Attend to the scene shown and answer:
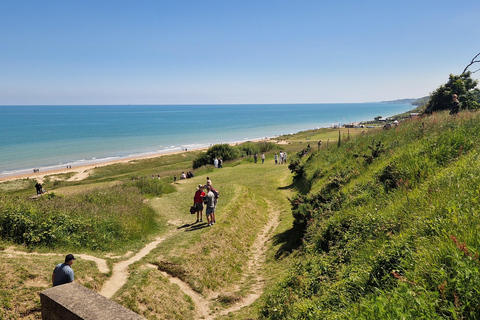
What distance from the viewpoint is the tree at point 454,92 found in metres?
23.2

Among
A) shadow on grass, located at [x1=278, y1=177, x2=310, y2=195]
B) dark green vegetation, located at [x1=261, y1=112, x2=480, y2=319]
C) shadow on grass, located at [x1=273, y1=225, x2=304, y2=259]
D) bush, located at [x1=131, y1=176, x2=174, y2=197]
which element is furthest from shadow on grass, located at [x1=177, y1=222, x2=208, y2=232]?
shadow on grass, located at [x1=278, y1=177, x2=310, y2=195]

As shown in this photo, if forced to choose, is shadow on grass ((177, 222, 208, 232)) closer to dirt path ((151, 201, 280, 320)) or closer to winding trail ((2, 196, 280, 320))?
winding trail ((2, 196, 280, 320))

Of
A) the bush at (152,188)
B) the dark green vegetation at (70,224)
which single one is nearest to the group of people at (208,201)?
the dark green vegetation at (70,224)

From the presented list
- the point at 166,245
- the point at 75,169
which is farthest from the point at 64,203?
the point at 75,169

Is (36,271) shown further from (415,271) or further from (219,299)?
(415,271)

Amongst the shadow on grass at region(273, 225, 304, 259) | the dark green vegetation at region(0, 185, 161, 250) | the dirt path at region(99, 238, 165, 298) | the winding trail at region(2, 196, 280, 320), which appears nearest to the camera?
the dirt path at region(99, 238, 165, 298)

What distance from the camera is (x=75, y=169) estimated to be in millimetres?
62188

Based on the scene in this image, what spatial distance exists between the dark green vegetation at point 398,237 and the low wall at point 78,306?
4139mm

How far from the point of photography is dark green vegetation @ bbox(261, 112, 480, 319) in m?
4.38

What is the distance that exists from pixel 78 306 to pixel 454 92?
1175 inches

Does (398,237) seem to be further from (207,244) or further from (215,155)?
(215,155)

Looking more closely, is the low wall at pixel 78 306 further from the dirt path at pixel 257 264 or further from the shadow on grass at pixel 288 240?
the shadow on grass at pixel 288 240

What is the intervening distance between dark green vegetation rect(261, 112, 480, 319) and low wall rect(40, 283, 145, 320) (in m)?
4.14

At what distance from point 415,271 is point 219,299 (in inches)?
293
